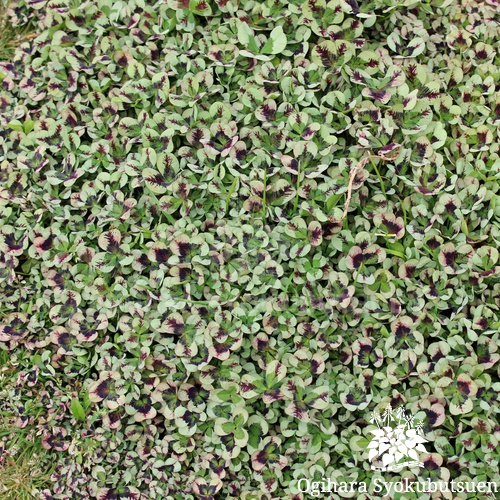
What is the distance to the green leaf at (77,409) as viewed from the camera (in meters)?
1.92

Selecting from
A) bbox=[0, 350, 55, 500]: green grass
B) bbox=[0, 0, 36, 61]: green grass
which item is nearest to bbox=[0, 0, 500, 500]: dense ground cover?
bbox=[0, 350, 55, 500]: green grass

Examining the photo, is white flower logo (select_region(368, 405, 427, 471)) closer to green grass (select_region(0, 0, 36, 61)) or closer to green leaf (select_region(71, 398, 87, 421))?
green leaf (select_region(71, 398, 87, 421))

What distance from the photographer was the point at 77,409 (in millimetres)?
1925

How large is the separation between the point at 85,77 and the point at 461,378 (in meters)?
1.77

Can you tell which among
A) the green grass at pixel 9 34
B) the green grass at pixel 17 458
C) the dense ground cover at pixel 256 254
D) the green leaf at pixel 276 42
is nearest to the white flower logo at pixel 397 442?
the dense ground cover at pixel 256 254

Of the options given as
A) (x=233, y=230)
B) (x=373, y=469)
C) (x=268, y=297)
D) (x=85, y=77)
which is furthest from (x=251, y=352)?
(x=85, y=77)

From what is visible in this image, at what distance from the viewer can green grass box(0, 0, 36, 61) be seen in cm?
271

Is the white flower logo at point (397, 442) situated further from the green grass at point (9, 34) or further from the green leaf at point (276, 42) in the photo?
the green grass at point (9, 34)

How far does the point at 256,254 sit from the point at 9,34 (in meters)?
1.90

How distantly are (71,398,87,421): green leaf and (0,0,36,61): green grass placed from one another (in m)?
1.78

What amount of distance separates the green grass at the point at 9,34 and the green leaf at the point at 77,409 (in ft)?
5.84

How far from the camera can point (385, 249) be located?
1835mm

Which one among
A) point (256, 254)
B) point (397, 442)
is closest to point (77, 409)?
point (256, 254)

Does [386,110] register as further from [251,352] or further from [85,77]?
[85,77]
